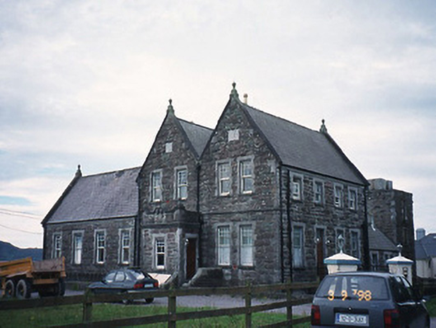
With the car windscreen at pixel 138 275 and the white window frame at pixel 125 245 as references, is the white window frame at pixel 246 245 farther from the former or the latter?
the white window frame at pixel 125 245

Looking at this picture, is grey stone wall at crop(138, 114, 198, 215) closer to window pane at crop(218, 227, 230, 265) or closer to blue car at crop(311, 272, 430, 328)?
window pane at crop(218, 227, 230, 265)

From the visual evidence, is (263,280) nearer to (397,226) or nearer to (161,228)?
(161,228)

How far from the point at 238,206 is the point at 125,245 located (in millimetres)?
10494

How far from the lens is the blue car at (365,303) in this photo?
927cm

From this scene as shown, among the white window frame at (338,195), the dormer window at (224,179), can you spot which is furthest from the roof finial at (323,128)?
the dormer window at (224,179)

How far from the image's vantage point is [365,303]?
951 centimetres

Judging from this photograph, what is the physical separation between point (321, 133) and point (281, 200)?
12.6 m

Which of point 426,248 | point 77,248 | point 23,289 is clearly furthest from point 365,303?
point 426,248

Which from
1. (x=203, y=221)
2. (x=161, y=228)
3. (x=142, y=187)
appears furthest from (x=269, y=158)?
(x=142, y=187)

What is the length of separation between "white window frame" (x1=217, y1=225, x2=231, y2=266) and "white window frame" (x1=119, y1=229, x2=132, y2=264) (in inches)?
318

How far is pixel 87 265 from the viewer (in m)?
37.1

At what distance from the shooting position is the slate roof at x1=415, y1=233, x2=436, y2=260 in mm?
63906

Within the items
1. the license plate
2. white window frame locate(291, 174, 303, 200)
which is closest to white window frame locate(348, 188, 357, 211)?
white window frame locate(291, 174, 303, 200)

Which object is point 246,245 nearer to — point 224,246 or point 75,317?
point 224,246
